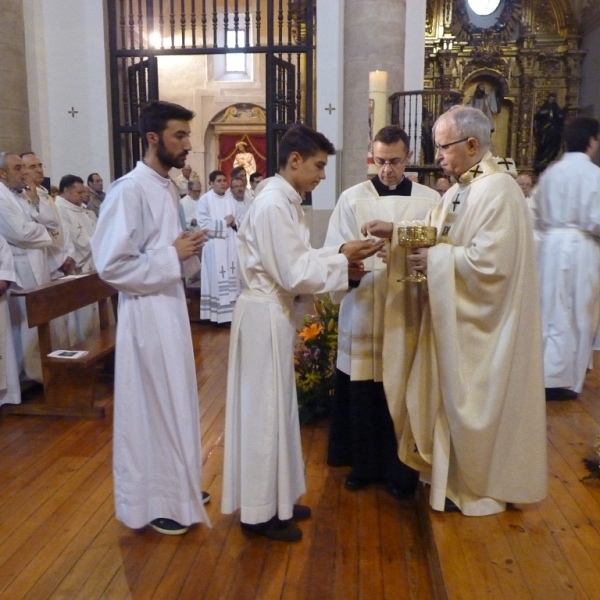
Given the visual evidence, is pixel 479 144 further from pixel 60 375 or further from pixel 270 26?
pixel 270 26

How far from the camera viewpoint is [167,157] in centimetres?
287

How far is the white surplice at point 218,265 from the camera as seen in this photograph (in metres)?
7.86

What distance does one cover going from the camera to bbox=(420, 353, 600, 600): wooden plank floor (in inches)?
94.3

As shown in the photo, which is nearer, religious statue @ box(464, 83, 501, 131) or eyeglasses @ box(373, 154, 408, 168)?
eyeglasses @ box(373, 154, 408, 168)

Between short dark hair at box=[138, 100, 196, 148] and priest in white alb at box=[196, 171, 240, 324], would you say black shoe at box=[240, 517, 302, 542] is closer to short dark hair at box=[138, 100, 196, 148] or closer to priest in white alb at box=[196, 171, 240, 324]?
short dark hair at box=[138, 100, 196, 148]

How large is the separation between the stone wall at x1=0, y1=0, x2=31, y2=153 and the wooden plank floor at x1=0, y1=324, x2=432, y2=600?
537cm

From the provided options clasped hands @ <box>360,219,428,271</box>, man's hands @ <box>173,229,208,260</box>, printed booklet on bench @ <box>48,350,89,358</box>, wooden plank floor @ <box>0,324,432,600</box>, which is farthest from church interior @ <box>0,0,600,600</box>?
man's hands @ <box>173,229,208,260</box>

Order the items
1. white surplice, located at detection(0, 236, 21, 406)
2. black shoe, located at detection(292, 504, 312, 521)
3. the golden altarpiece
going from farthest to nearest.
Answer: the golden altarpiece → white surplice, located at detection(0, 236, 21, 406) → black shoe, located at detection(292, 504, 312, 521)

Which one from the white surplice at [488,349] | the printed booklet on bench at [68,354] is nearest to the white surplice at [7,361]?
the printed booklet on bench at [68,354]

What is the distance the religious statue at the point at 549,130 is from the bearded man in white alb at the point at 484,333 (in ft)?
39.6

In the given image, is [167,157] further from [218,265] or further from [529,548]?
[218,265]

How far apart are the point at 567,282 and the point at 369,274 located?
1964 mm

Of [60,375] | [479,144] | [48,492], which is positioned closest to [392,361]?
[479,144]

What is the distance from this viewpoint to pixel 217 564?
9.30 feet
